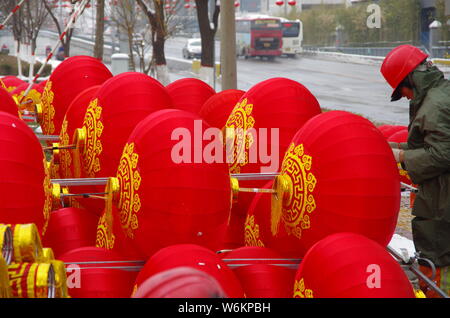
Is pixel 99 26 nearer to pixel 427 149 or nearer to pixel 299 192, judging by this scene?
pixel 427 149

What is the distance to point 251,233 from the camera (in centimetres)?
400

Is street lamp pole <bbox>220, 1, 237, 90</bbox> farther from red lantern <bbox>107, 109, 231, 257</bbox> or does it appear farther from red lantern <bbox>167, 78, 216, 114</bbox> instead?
red lantern <bbox>107, 109, 231, 257</bbox>

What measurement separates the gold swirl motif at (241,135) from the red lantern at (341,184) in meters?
0.85

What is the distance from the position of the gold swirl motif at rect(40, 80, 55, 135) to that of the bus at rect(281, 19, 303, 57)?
35955 mm

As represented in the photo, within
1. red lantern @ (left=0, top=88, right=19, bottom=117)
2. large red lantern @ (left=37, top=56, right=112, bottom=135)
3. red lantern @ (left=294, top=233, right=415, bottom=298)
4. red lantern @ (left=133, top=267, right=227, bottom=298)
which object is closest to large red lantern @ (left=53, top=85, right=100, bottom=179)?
red lantern @ (left=0, top=88, right=19, bottom=117)

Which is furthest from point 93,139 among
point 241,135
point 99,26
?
point 99,26

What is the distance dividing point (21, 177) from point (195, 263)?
952 mm

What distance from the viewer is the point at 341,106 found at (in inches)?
786

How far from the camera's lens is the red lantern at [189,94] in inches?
205

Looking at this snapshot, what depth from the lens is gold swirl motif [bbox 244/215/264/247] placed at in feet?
12.8

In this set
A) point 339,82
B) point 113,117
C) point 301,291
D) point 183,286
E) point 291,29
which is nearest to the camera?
point 183,286

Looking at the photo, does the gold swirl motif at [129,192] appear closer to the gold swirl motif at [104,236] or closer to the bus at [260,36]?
the gold swirl motif at [104,236]

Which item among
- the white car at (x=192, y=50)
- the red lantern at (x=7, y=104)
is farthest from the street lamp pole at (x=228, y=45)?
the white car at (x=192, y=50)
